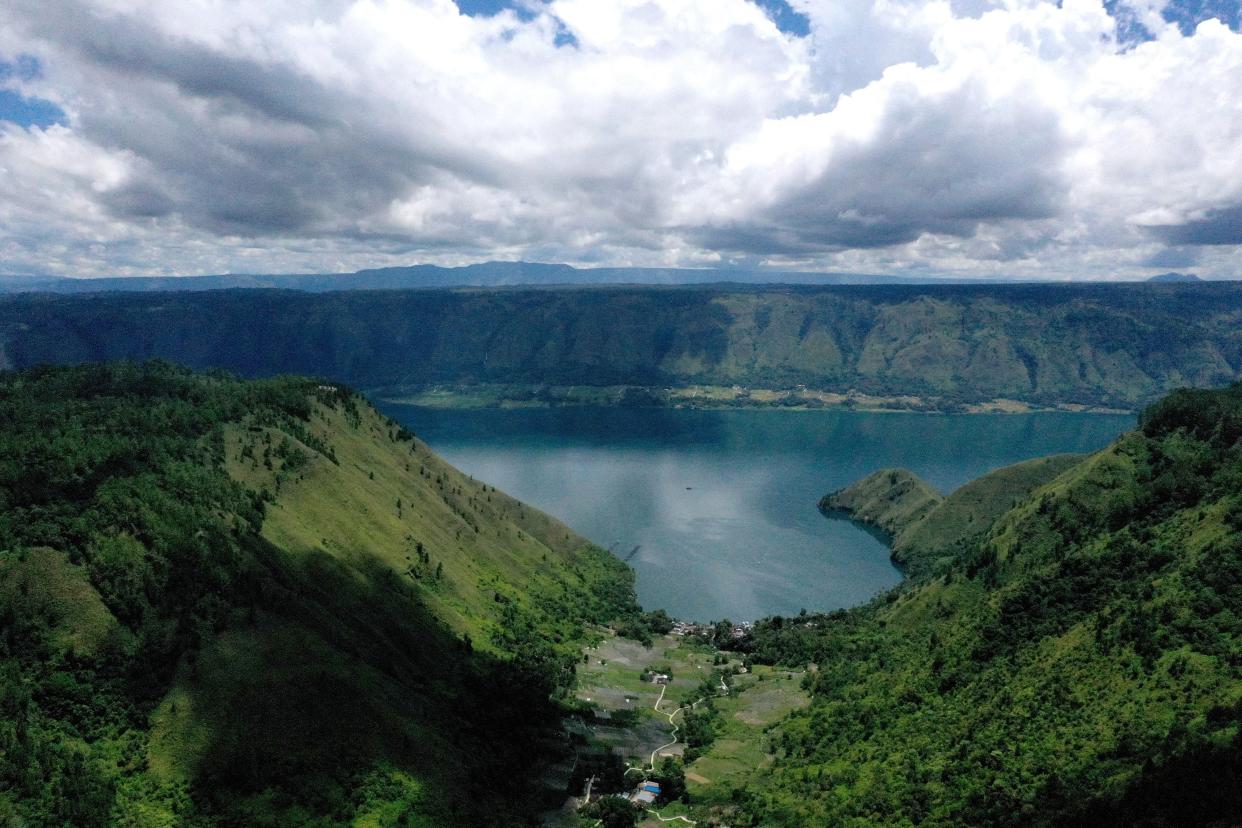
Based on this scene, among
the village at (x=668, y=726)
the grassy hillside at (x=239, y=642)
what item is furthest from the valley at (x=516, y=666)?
the village at (x=668, y=726)

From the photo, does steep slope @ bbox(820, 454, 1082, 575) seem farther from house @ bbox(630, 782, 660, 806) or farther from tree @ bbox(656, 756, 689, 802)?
house @ bbox(630, 782, 660, 806)

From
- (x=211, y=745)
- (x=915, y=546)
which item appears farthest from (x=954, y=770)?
(x=915, y=546)

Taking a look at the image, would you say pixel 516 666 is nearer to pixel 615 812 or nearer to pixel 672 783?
pixel 672 783

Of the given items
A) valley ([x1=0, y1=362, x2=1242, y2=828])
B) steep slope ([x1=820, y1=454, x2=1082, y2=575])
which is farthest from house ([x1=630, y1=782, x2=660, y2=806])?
steep slope ([x1=820, y1=454, x2=1082, y2=575])

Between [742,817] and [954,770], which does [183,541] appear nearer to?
[742,817]

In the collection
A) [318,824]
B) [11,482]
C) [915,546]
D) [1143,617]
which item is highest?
[11,482]

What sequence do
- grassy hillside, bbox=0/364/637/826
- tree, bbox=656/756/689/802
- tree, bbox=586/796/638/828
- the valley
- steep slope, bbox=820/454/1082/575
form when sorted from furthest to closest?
steep slope, bbox=820/454/1082/575, tree, bbox=656/756/689/802, tree, bbox=586/796/638/828, grassy hillside, bbox=0/364/637/826, the valley
